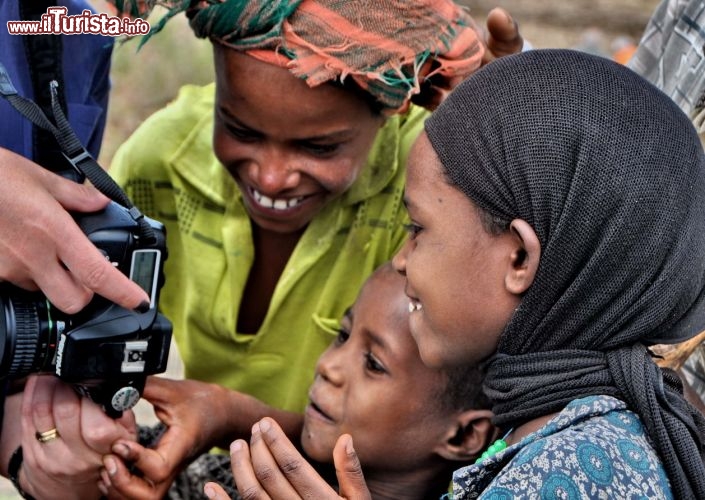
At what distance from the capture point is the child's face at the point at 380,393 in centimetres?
236

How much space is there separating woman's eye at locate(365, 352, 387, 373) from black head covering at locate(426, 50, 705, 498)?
51cm

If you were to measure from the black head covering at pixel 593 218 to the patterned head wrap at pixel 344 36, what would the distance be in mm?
479

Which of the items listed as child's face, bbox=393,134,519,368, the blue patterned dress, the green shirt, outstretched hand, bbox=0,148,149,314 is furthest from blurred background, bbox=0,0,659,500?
the blue patterned dress

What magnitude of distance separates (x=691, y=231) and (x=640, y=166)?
144mm

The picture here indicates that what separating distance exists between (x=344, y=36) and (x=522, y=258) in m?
0.72

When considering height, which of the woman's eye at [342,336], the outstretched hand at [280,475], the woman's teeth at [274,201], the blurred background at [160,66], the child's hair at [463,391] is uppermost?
the outstretched hand at [280,475]

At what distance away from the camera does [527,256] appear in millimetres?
1855

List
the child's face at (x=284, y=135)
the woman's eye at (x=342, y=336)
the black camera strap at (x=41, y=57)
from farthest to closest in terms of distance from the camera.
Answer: the woman's eye at (x=342, y=336) → the child's face at (x=284, y=135) → the black camera strap at (x=41, y=57)

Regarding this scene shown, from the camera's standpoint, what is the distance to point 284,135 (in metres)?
2.44

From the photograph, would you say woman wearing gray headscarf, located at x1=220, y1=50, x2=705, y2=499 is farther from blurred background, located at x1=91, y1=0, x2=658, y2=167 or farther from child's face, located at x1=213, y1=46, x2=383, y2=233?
blurred background, located at x1=91, y1=0, x2=658, y2=167

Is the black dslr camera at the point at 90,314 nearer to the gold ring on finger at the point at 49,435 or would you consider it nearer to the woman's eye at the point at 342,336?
the gold ring on finger at the point at 49,435

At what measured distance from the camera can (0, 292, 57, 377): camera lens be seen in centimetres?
200

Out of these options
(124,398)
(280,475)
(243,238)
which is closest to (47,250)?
(124,398)

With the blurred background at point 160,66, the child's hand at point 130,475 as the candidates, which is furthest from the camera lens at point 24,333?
the blurred background at point 160,66
